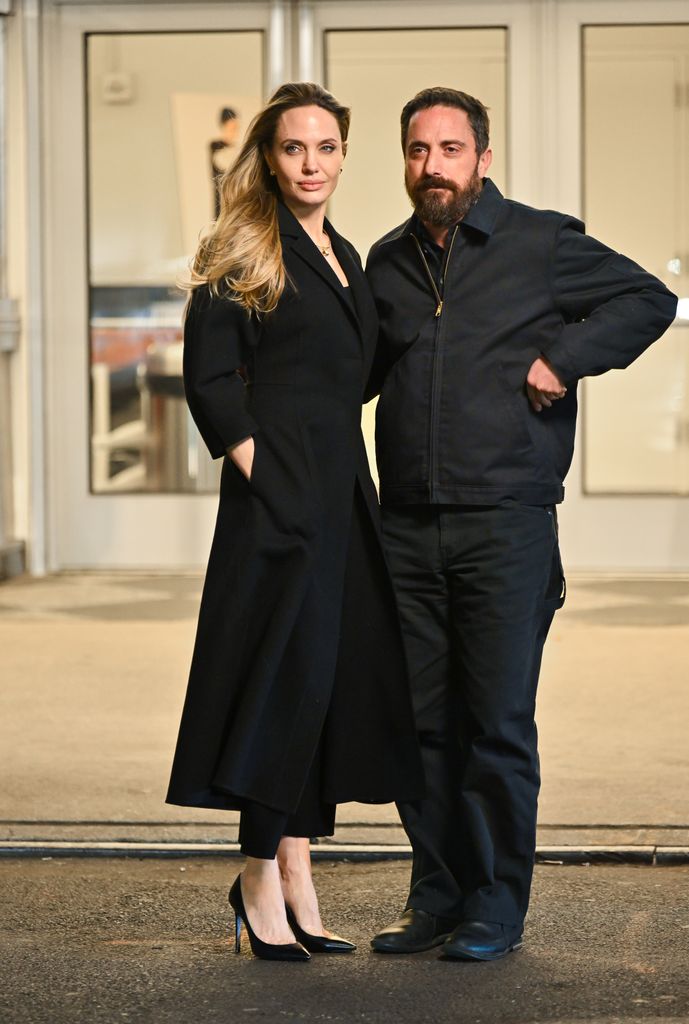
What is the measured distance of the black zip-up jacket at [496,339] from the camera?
424cm

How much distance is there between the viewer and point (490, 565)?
4.26 metres

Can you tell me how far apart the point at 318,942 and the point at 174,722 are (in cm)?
247

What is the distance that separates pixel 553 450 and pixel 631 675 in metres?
3.32

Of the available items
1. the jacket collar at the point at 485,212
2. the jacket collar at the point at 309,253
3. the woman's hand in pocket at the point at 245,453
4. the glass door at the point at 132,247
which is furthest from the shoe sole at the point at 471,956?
the glass door at the point at 132,247

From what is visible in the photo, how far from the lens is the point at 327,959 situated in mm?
4246

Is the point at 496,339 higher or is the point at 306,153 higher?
the point at 306,153

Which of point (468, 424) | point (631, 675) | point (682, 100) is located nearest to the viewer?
point (468, 424)

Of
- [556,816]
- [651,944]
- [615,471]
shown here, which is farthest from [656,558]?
[651,944]

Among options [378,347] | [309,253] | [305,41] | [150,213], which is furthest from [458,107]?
[150,213]

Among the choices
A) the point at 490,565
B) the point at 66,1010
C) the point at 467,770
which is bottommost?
the point at 66,1010

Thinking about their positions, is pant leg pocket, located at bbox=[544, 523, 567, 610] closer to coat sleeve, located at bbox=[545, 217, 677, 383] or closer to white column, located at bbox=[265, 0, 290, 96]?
coat sleeve, located at bbox=[545, 217, 677, 383]

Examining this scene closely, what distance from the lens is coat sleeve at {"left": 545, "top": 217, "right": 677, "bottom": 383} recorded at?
4219mm

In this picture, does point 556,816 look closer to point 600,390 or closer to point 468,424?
point 468,424

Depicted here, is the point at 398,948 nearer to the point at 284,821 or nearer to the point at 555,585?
the point at 284,821
